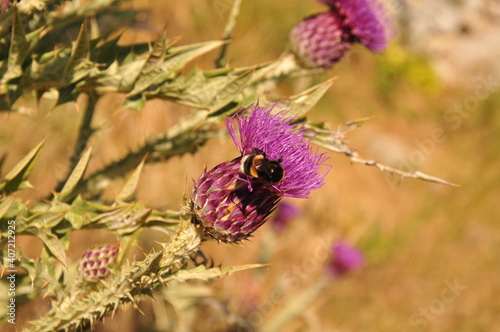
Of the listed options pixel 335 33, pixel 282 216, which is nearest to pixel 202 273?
pixel 335 33

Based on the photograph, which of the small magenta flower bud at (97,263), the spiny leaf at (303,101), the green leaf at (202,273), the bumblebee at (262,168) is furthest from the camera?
the spiny leaf at (303,101)

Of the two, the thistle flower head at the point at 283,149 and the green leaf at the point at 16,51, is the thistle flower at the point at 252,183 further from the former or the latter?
the green leaf at the point at 16,51

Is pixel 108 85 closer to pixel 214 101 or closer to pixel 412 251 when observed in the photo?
pixel 214 101

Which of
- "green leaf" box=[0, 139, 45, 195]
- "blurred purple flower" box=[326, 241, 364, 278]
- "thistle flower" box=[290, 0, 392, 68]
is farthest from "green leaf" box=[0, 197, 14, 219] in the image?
"blurred purple flower" box=[326, 241, 364, 278]

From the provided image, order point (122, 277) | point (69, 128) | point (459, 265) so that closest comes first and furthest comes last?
1. point (122, 277)
2. point (69, 128)
3. point (459, 265)

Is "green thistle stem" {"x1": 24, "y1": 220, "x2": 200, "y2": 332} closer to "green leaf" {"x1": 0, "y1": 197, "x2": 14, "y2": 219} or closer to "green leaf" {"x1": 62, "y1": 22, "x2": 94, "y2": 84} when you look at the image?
"green leaf" {"x1": 0, "y1": 197, "x2": 14, "y2": 219}

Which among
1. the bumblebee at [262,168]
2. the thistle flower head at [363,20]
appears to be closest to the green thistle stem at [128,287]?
Result: the bumblebee at [262,168]

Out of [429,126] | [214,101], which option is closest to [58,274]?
[214,101]

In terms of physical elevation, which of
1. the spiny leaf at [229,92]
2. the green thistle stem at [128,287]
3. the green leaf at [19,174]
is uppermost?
the green leaf at [19,174]
